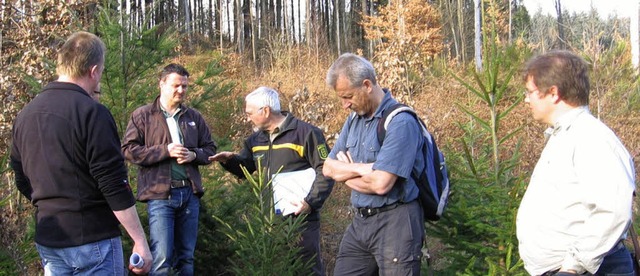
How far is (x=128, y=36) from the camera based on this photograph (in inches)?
224

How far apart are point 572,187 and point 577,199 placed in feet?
0.18

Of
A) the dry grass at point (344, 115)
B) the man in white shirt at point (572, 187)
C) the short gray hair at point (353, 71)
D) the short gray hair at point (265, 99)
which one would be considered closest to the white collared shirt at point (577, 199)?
the man in white shirt at point (572, 187)

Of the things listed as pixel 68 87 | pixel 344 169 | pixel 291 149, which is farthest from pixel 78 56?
pixel 291 149

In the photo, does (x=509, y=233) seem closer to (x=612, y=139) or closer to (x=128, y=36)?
(x=612, y=139)

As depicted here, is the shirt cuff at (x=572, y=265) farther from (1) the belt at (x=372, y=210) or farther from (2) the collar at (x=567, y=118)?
(1) the belt at (x=372, y=210)

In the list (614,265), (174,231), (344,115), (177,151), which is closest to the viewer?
(614,265)

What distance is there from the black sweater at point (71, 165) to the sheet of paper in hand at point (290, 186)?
165 cm

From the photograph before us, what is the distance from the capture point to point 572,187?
8.21 ft

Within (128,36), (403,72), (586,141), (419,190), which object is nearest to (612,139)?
(586,141)

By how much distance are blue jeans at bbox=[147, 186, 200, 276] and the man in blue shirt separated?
4.63 ft

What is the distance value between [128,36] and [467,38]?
22461 millimetres

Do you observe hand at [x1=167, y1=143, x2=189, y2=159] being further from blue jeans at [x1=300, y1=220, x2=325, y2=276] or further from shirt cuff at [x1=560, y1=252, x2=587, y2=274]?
shirt cuff at [x1=560, y1=252, x2=587, y2=274]

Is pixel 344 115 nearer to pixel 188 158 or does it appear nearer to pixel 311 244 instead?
pixel 311 244

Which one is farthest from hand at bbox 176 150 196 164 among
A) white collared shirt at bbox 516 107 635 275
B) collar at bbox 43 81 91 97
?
white collared shirt at bbox 516 107 635 275
